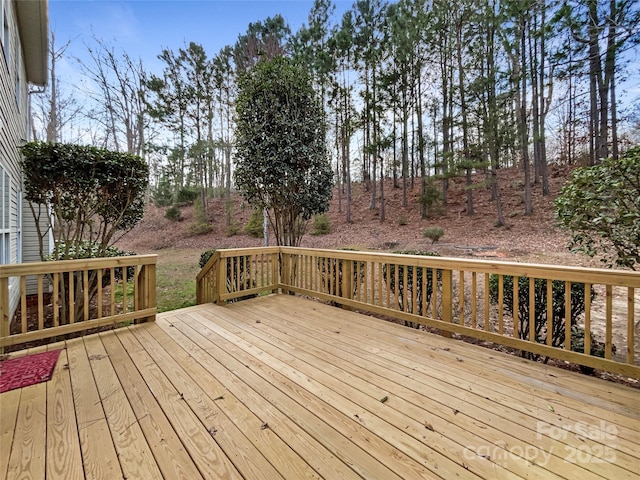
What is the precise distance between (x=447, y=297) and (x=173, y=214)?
1763 centimetres

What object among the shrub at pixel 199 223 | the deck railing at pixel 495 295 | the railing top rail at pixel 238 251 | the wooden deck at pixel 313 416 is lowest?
the wooden deck at pixel 313 416

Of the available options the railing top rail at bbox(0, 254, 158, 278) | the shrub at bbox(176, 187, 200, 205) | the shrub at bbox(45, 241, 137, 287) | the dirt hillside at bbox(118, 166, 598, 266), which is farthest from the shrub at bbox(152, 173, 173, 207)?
the railing top rail at bbox(0, 254, 158, 278)

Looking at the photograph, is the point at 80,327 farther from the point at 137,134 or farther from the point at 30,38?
the point at 137,134

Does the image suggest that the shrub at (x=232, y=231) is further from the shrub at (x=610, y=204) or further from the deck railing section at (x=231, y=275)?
the shrub at (x=610, y=204)

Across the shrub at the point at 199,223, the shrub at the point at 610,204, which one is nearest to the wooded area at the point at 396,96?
the shrub at the point at 199,223

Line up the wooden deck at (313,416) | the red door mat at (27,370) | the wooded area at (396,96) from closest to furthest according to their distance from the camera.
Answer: the wooden deck at (313,416) → the red door mat at (27,370) → the wooded area at (396,96)

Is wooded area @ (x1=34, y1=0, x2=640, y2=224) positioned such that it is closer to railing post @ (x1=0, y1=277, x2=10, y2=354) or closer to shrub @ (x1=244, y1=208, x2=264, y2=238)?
shrub @ (x1=244, y1=208, x2=264, y2=238)

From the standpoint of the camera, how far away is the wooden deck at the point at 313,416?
1.38 m

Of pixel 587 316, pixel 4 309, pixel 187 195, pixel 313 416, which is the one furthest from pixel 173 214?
pixel 587 316

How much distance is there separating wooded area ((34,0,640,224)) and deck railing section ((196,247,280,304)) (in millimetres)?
7733

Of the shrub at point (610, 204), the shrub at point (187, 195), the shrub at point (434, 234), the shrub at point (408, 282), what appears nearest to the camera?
the shrub at point (610, 204)

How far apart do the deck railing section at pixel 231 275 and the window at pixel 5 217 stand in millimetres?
2300

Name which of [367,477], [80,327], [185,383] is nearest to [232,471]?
[367,477]

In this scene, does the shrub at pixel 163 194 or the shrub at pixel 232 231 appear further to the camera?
the shrub at pixel 163 194
